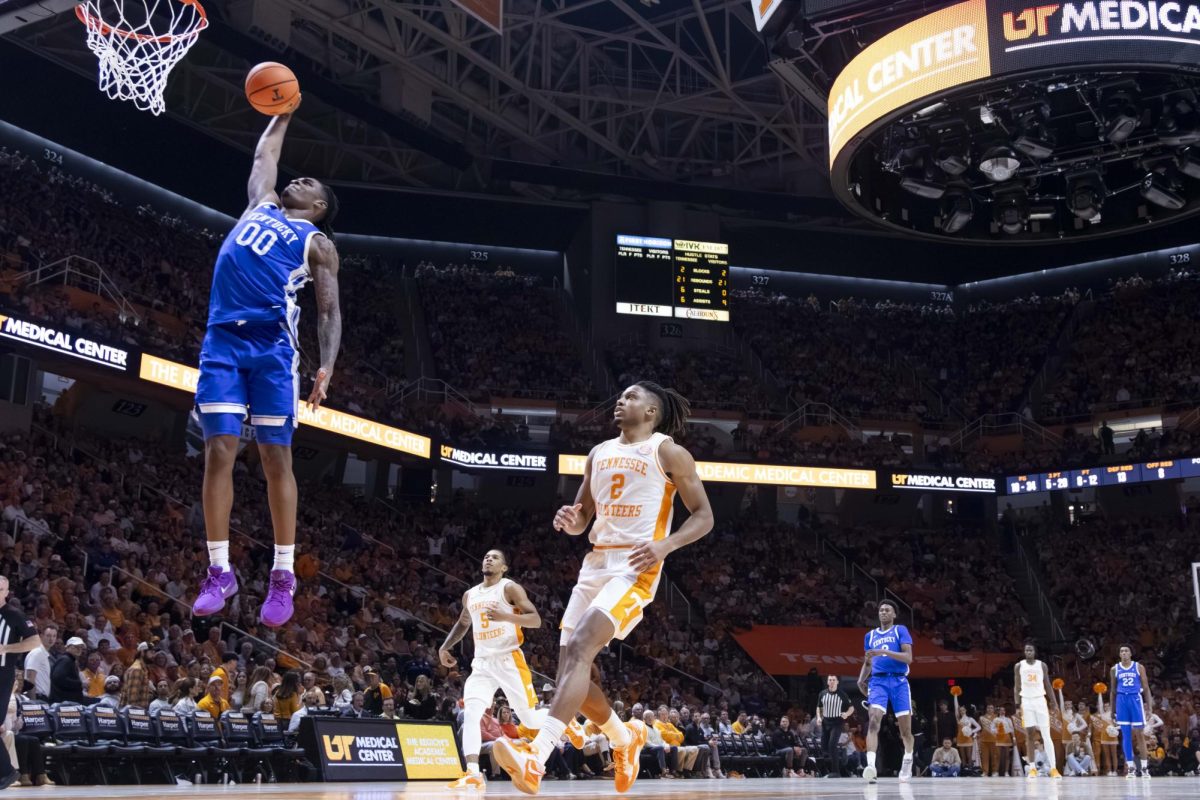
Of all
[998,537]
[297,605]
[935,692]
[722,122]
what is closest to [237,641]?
[297,605]

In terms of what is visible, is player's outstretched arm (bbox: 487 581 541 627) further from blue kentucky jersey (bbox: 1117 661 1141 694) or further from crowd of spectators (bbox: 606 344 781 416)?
crowd of spectators (bbox: 606 344 781 416)

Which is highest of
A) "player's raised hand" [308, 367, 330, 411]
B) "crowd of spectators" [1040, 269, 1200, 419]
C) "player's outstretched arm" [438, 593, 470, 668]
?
"crowd of spectators" [1040, 269, 1200, 419]

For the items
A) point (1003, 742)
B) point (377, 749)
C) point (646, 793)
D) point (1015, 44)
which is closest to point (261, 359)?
point (646, 793)

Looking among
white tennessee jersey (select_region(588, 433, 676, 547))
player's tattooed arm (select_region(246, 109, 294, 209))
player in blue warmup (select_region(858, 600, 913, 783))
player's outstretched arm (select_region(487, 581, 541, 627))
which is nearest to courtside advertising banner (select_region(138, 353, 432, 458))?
player's outstretched arm (select_region(487, 581, 541, 627))

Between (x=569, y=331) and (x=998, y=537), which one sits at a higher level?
(x=569, y=331)

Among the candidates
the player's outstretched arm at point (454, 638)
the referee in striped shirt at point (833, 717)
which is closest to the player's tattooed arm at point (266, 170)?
the player's outstretched arm at point (454, 638)

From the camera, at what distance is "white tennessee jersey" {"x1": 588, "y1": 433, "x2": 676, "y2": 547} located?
6496 millimetres

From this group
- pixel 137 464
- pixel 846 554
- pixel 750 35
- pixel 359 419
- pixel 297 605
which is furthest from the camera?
pixel 846 554

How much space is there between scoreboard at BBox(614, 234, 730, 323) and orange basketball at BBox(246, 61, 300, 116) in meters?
25.3

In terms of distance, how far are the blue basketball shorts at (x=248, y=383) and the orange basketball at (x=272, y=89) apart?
3.65 feet

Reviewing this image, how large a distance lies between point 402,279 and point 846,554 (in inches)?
566

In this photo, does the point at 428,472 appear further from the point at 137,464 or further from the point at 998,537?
the point at 998,537

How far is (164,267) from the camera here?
26.8 meters

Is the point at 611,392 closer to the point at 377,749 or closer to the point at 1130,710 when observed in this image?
the point at 1130,710
